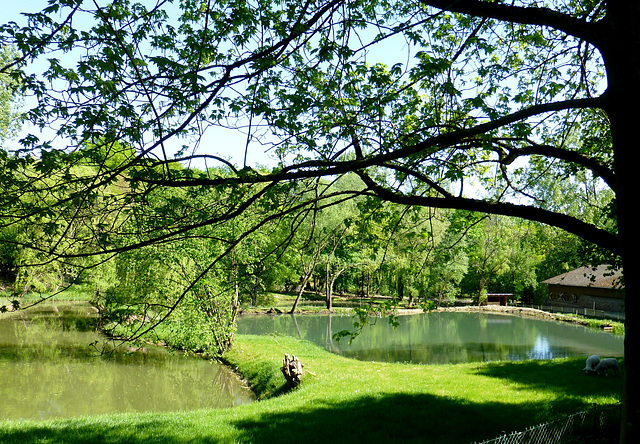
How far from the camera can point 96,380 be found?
53.1ft

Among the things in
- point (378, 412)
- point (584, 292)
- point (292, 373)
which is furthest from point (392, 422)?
point (584, 292)

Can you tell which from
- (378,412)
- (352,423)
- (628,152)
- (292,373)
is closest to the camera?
(628,152)

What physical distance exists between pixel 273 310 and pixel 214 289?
20.3 metres

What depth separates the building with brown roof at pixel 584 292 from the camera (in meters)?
37.7

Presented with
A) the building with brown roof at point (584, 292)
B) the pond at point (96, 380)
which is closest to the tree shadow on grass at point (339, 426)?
the pond at point (96, 380)

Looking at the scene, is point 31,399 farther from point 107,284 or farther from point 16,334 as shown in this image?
point 16,334

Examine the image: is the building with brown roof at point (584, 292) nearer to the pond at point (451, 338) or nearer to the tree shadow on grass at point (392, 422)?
the pond at point (451, 338)

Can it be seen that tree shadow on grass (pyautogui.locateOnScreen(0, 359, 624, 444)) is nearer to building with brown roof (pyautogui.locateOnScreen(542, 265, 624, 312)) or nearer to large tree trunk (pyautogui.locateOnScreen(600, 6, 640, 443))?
large tree trunk (pyautogui.locateOnScreen(600, 6, 640, 443))

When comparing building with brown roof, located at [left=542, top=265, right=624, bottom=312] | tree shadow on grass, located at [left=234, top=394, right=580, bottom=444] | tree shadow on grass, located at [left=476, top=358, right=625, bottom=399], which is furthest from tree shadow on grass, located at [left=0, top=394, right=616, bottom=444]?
building with brown roof, located at [left=542, top=265, right=624, bottom=312]

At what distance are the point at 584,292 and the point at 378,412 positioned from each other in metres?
38.7

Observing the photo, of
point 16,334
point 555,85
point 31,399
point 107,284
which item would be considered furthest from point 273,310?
point 555,85

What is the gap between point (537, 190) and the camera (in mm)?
44031

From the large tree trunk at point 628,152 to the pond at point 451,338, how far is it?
15.0m

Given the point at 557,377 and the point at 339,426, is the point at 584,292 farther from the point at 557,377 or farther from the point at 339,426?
the point at 339,426
